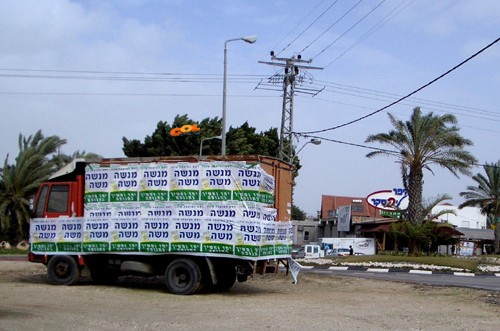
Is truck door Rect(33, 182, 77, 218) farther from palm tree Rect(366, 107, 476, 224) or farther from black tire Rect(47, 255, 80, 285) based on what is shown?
palm tree Rect(366, 107, 476, 224)

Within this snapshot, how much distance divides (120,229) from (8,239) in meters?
31.9

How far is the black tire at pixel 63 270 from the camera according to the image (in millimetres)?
15148

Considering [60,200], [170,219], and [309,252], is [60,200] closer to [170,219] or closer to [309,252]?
[170,219]

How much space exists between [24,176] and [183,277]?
97.6 feet

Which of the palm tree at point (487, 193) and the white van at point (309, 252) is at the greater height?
the palm tree at point (487, 193)

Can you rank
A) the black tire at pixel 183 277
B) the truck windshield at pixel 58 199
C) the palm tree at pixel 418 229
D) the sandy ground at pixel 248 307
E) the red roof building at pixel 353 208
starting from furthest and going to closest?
the red roof building at pixel 353 208, the palm tree at pixel 418 229, the truck windshield at pixel 58 199, the black tire at pixel 183 277, the sandy ground at pixel 248 307

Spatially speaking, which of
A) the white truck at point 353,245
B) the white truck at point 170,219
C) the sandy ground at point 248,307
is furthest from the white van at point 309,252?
the white truck at point 170,219

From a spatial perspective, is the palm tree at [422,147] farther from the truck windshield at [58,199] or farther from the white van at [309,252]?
the truck windshield at [58,199]

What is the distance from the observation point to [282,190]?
14.6 m

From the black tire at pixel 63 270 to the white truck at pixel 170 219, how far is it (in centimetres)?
2

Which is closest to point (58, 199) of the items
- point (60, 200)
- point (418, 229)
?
point (60, 200)

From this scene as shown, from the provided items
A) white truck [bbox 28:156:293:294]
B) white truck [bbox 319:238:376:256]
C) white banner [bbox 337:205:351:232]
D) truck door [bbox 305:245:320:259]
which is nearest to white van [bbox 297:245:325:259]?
truck door [bbox 305:245:320:259]

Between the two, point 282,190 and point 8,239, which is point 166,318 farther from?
point 8,239

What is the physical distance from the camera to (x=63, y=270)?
15.3 metres
